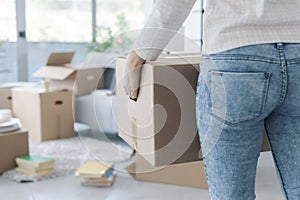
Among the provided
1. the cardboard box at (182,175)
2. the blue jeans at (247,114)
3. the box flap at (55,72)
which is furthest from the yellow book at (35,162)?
the blue jeans at (247,114)

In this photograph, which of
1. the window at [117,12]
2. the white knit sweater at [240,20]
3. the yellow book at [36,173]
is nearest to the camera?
the white knit sweater at [240,20]

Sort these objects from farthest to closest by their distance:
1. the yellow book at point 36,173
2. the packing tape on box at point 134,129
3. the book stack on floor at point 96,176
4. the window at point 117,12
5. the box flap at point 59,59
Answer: the window at point 117,12 < the box flap at point 59,59 < the yellow book at point 36,173 < the book stack on floor at point 96,176 < the packing tape on box at point 134,129

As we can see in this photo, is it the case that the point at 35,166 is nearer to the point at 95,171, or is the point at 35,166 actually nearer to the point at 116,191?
the point at 95,171

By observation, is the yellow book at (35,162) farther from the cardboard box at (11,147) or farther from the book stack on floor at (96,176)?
the book stack on floor at (96,176)

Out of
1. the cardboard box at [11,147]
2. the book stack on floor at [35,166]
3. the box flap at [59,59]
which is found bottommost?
the book stack on floor at [35,166]

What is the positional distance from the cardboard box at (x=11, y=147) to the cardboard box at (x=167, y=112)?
1789mm

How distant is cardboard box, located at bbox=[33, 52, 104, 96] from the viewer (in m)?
3.47

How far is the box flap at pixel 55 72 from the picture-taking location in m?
3.63

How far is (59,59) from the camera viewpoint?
3.90 metres

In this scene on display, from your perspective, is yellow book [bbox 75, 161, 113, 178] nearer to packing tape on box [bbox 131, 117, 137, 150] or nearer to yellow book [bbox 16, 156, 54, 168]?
yellow book [bbox 16, 156, 54, 168]

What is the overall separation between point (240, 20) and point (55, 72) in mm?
3134

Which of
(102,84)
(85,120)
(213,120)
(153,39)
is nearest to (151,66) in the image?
(153,39)

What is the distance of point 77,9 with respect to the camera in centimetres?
496

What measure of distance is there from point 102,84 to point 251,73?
3.23 meters
